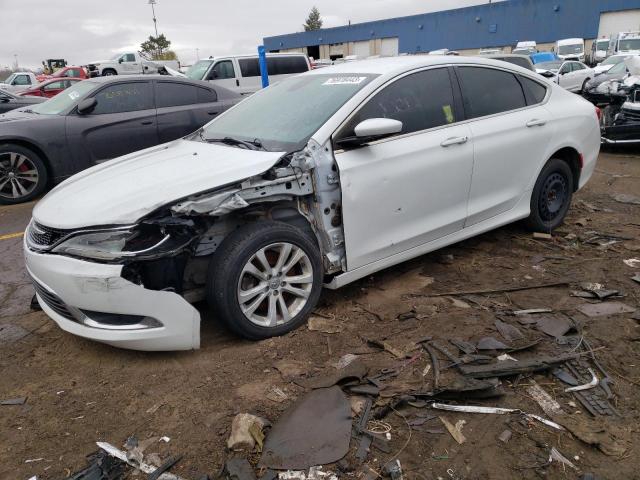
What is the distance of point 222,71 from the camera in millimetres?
14445

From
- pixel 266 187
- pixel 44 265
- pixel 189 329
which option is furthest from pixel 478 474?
pixel 44 265

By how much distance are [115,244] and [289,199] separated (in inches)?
43.1

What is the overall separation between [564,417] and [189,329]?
2075 millimetres

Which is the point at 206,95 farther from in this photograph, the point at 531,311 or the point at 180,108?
the point at 531,311

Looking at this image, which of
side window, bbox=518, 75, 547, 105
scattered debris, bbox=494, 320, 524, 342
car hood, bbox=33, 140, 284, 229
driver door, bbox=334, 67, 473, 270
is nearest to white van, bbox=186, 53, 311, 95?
side window, bbox=518, 75, 547, 105

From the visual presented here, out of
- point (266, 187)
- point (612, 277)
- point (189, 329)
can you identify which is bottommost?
point (612, 277)

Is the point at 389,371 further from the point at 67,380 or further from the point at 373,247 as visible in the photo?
the point at 67,380

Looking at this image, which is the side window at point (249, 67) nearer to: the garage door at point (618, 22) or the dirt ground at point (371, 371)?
the dirt ground at point (371, 371)

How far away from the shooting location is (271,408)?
104 inches

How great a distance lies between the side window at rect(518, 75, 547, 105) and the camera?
459 cm

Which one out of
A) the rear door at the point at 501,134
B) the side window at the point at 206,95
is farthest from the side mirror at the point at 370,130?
the side window at the point at 206,95

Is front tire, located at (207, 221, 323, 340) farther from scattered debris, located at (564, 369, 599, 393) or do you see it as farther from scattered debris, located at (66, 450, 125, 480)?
scattered debris, located at (564, 369, 599, 393)

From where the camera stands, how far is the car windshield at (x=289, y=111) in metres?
3.50

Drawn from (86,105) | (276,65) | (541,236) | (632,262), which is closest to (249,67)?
(276,65)
